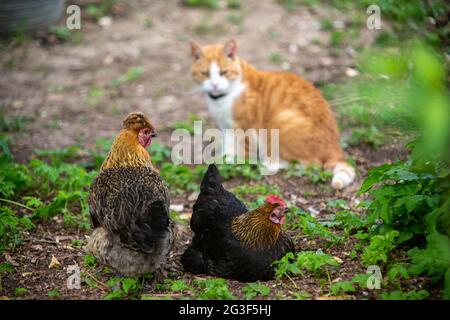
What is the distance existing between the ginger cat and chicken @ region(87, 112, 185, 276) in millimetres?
2520

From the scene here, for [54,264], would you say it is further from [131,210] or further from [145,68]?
[145,68]

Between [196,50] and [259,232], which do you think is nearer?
[259,232]

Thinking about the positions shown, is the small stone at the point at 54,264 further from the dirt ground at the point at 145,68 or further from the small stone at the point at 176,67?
the small stone at the point at 176,67

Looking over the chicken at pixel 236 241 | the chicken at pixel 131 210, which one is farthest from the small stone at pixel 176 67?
the chicken at pixel 236 241

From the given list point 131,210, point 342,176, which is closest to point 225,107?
point 342,176

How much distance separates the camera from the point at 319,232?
477 centimetres

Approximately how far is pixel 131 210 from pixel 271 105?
356 cm

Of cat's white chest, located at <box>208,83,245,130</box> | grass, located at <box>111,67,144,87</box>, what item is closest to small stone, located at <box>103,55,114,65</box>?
grass, located at <box>111,67,144,87</box>

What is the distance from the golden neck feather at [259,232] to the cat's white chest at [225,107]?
9.90 ft

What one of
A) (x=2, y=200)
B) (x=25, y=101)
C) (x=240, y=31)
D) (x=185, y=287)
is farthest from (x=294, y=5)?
(x=185, y=287)

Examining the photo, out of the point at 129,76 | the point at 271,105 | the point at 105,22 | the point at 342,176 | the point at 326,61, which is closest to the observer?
the point at 342,176

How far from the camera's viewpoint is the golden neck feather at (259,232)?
4441 millimetres

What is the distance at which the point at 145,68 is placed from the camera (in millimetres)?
9625
